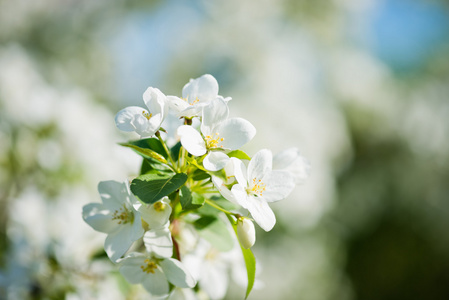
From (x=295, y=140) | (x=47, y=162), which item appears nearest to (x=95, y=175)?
(x=47, y=162)

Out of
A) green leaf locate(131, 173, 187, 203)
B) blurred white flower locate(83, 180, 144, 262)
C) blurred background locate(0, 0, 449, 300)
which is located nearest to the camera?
green leaf locate(131, 173, 187, 203)

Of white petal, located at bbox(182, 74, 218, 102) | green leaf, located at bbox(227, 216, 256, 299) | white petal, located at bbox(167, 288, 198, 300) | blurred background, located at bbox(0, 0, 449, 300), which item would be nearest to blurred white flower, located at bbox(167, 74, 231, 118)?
white petal, located at bbox(182, 74, 218, 102)

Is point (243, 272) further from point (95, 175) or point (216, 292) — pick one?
point (95, 175)

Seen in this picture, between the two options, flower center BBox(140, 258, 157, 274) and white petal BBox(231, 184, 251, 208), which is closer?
white petal BBox(231, 184, 251, 208)

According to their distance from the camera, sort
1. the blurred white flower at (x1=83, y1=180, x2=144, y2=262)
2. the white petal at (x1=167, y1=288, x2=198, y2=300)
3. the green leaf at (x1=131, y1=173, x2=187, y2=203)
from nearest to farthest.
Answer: the green leaf at (x1=131, y1=173, x2=187, y2=203) → the blurred white flower at (x1=83, y1=180, x2=144, y2=262) → the white petal at (x1=167, y1=288, x2=198, y2=300)

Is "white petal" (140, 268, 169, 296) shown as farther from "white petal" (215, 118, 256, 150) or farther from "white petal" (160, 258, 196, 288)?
"white petal" (215, 118, 256, 150)
